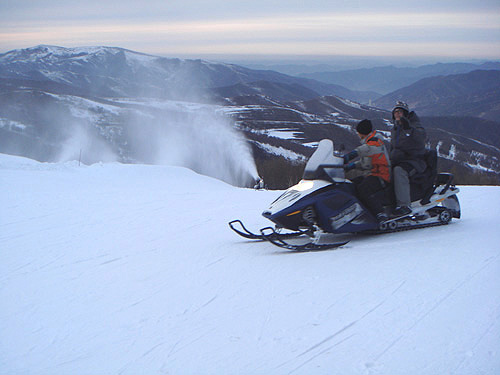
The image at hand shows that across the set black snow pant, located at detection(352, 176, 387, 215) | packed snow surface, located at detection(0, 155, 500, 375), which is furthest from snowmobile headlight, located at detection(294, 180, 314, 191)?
packed snow surface, located at detection(0, 155, 500, 375)

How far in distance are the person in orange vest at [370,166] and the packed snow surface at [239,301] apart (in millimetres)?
525

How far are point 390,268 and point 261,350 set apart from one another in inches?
79.4

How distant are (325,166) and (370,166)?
2.04 ft

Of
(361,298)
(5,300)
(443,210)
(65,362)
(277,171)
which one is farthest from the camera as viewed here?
(277,171)

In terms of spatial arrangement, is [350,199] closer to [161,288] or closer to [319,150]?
[319,150]

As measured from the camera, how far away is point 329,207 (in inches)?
224

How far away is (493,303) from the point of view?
3.55m

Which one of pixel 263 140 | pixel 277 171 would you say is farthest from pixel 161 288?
pixel 263 140

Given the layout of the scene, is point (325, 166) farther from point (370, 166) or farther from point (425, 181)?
point (425, 181)

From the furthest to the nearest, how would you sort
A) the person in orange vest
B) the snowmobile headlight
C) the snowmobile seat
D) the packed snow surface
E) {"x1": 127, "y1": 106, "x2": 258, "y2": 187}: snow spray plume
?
{"x1": 127, "y1": 106, "x2": 258, "y2": 187}: snow spray plume, the snowmobile seat, the person in orange vest, the snowmobile headlight, the packed snow surface

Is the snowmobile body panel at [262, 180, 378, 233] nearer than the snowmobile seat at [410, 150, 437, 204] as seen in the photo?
Yes

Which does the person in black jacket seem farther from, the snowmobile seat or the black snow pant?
the black snow pant

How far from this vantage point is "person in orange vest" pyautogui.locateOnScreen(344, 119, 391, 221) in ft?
19.1

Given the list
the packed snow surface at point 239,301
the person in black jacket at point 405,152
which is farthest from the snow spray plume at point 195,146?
the packed snow surface at point 239,301
